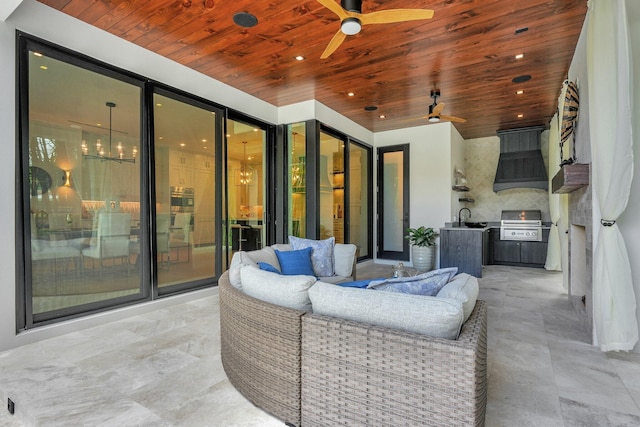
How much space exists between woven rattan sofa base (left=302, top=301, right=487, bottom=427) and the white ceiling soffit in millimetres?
3391

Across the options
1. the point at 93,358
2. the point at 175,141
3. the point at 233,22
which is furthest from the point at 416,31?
the point at 93,358

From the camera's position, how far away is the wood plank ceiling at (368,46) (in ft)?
10.0

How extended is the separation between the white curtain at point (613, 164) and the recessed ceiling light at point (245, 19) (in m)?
2.98

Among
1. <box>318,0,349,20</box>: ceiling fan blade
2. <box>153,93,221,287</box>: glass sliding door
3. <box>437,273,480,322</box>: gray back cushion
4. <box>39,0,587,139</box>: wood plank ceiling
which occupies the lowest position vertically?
<box>437,273,480,322</box>: gray back cushion

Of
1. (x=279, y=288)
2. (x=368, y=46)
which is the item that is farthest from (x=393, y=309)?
(x=368, y=46)

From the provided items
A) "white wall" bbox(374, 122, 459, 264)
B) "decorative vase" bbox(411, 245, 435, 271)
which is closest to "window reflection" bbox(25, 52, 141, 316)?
"decorative vase" bbox(411, 245, 435, 271)

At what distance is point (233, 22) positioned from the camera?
10.7 ft

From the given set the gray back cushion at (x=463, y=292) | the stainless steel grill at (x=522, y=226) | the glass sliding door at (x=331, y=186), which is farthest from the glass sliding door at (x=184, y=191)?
the stainless steel grill at (x=522, y=226)

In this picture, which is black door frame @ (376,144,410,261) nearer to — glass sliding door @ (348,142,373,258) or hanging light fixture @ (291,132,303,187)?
glass sliding door @ (348,142,373,258)

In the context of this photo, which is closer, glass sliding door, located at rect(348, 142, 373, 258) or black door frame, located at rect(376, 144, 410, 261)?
glass sliding door, located at rect(348, 142, 373, 258)

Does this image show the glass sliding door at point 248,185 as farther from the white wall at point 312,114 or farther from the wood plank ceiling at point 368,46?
the wood plank ceiling at point 368,46

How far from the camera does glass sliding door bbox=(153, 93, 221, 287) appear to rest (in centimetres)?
404

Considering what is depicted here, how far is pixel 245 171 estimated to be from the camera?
18.4 ft

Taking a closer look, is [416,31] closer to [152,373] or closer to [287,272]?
[287,272]
